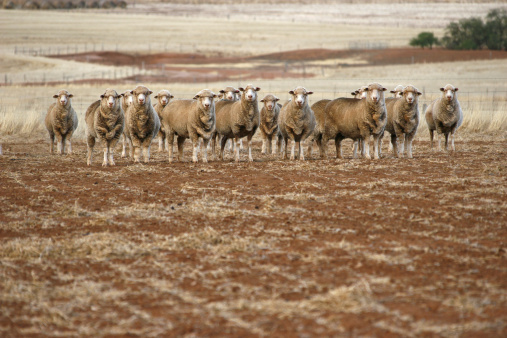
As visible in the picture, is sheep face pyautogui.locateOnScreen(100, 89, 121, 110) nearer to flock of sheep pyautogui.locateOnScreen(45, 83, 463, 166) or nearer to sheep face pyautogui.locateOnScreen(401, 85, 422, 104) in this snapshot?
flock of sheep pyautogui.locateOnScreen(45, 83, 463, 166)

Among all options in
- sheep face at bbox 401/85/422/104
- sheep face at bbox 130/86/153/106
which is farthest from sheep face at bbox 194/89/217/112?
sheep face at bbox 401/85/422/104

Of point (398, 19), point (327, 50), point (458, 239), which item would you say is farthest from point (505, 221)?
point (398, 19)

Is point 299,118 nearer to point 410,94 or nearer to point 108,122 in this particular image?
point 410,94

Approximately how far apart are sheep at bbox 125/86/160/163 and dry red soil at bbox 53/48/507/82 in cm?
3858

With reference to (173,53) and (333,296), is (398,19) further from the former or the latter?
A: (333,296)

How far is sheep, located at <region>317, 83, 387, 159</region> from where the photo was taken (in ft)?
49.6

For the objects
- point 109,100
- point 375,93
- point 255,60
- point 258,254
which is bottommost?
point 258,254

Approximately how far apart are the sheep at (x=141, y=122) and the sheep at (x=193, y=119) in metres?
0.49

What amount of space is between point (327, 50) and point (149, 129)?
62.7m

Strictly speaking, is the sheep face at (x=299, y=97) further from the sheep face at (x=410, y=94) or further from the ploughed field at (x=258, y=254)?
the ploughed field at (x=258, y=254)

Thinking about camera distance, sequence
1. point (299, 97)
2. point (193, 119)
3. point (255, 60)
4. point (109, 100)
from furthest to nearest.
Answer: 1. point (255, 60)
2. point (193, 119)
3. point (299, 97)
4. point (109, 100)

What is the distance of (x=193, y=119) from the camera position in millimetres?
15367

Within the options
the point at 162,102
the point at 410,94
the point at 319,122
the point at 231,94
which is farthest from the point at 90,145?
the point at 410,94

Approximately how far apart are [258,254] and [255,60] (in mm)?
65612
